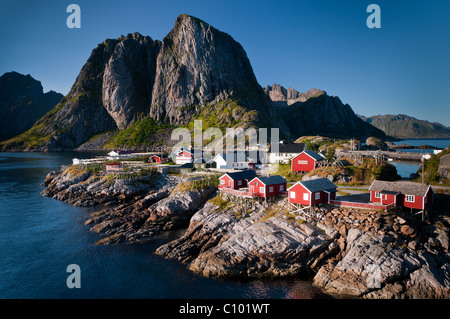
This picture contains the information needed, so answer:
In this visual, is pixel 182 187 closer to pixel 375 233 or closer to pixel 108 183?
pixel 108 183

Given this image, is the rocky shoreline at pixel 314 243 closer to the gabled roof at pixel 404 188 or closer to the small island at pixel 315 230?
the small island at pixel 315 230

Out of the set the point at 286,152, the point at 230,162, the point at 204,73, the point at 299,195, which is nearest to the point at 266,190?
the point at 299,195

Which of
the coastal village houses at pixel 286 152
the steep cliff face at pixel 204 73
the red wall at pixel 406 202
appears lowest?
the red wall at pixel 406 202

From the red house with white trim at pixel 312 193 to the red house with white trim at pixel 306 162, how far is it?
1687cm

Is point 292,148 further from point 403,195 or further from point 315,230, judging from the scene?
point 315,230

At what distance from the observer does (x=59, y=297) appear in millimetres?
25453

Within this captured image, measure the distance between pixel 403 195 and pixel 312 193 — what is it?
1163 cm

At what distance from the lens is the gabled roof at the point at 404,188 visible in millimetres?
32406

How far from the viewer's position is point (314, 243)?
30.2m

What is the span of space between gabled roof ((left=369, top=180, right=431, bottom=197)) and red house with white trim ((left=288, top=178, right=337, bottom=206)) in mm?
5732

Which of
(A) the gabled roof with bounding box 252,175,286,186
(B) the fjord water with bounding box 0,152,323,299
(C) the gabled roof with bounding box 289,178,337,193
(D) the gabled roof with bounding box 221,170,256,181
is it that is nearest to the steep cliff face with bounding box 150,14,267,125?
(D) the gabled roof with bounding box 221,170,256,181

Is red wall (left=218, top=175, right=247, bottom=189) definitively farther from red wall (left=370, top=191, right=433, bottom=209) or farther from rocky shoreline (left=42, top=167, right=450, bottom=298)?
red wall (left=370, top=191, right=433, bottom=209)

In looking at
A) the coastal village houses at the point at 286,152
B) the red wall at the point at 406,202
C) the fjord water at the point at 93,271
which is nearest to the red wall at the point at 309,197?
the red wall at the point at 406,202
